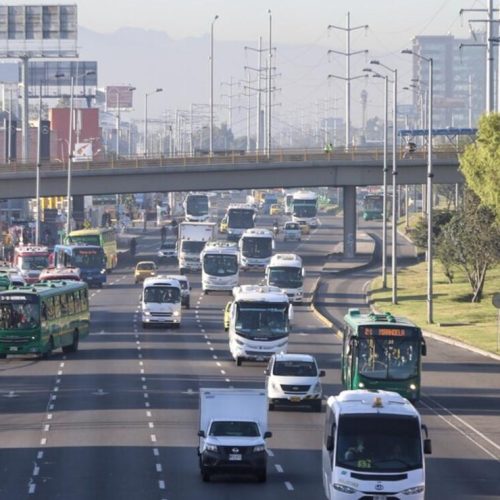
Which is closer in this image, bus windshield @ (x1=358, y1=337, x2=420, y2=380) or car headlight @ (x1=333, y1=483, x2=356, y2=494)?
car headlight @ (x1=333, y1=483, x2=356, y2=494)

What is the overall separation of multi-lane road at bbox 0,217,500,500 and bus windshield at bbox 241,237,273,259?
121ft

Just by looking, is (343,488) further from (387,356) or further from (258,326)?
(258,326)

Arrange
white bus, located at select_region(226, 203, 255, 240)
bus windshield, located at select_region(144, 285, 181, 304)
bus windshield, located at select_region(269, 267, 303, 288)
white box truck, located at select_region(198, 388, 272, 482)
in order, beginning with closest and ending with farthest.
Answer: white box truck, located at select_region(198, 388, 272, 482) < bus windshield, located at select_region(144, 285, 181, 304) < bus windshield, located at select_region(269, 267, 303, 288) < white bus, located at select_region(226, 203, 255, 240)

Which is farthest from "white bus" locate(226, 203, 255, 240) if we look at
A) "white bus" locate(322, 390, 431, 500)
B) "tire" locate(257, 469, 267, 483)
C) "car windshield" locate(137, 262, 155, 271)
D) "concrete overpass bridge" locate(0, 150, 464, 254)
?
"white bus" locate(322, 390, 431, 500)

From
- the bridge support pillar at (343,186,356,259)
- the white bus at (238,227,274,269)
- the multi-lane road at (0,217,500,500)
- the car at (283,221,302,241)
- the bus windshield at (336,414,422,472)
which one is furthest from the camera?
the car at (283,221,302,241)

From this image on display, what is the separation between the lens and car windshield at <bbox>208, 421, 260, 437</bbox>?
1367 inches

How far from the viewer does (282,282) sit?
8956cm

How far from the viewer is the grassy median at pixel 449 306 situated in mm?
74312

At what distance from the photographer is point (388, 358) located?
4684 cm

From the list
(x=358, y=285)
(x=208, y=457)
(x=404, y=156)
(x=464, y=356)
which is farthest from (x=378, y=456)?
(x=404, y=156)

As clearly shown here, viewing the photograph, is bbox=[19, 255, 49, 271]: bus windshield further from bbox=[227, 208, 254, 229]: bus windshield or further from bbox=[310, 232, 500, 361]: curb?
bbox=[227, 208, 254, 229]: bus windshield

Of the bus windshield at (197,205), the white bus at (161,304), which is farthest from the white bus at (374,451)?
the bus windshield at (197,205)

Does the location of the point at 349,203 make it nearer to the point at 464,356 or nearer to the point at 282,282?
the point at 282,282

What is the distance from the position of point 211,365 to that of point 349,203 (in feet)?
215
